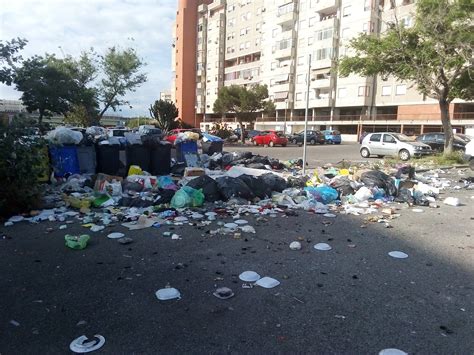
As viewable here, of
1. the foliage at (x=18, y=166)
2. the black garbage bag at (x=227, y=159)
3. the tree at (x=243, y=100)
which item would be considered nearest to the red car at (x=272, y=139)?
the tree at (x=243, y=100)

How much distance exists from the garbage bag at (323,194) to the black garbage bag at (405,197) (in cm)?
138

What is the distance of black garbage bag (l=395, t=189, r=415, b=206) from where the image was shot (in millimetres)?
8373

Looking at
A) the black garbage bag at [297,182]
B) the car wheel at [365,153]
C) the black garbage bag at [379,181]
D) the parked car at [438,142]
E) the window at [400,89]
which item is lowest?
the car wheel at [365,153]

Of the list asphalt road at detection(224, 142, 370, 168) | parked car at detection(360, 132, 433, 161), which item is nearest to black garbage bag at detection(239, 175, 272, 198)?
asphalt road at detection(224, 142, 370, 168)

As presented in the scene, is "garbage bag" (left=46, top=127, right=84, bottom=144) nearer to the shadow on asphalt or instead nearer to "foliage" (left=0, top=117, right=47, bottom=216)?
"foliage" (left=0, top=117, right=47, bottom=216)

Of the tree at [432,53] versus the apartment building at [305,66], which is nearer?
the tree at [432,53]

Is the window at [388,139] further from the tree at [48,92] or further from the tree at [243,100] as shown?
the tree at [48,92]

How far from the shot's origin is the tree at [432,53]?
16.1m

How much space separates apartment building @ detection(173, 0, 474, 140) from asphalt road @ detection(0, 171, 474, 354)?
33.3 m

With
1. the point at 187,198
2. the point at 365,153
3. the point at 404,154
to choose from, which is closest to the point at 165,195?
the point at 187,198

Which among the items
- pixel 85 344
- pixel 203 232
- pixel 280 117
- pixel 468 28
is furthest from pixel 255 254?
pixel 280 117

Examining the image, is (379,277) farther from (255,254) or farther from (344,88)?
(344,88)

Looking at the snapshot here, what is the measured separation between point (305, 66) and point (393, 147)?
144ft

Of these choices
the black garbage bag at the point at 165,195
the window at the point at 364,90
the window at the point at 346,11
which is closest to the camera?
the black garbage bag at the point at 165,195
